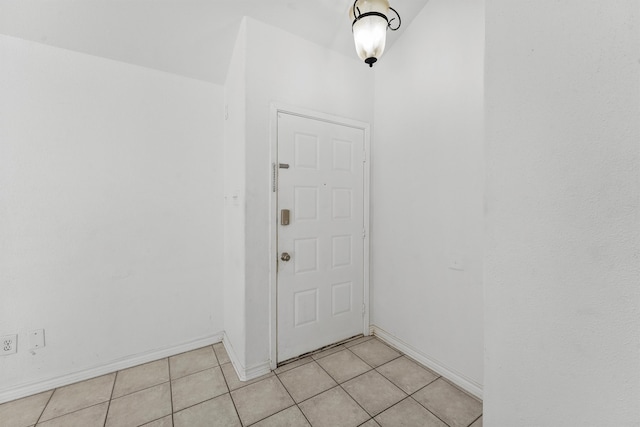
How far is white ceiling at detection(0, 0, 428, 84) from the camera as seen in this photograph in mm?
1679

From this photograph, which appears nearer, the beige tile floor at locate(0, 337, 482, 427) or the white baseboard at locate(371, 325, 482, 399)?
the beige tile floor at locate(0, 337, 482, 427)

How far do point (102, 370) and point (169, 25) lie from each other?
2.68 meters

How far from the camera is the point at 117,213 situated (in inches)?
80.2

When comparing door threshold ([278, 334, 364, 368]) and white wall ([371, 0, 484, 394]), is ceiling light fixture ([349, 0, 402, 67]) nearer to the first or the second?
white wall ([371, 0, 484, 394])

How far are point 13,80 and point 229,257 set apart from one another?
1.91 meters

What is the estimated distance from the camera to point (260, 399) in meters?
1.70

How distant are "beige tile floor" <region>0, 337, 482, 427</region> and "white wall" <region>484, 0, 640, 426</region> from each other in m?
Answer: 1.11

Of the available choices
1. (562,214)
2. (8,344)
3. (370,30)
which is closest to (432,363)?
(562,214)

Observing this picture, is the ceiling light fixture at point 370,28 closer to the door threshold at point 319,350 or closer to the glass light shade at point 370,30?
the glass light shade at point 370,30

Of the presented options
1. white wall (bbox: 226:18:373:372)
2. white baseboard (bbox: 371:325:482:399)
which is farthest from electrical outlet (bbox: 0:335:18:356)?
white baseboard (bbox: 371:325:482:399)

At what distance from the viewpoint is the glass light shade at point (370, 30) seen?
1565 mm

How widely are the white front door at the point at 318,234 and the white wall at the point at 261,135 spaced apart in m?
0.13

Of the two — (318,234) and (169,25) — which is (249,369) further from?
(169,25)

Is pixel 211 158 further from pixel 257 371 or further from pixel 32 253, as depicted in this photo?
pixel 257 371
